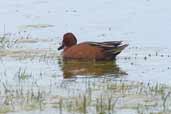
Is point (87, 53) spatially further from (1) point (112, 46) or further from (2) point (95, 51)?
(1) point (112, 46)

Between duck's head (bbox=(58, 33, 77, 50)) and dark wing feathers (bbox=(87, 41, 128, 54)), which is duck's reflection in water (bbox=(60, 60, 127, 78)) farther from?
duck's head (bbox=(58, 33, 77, 50))

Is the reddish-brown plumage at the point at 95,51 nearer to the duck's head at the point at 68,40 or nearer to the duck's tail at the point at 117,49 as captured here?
the duck's tail at the point at 117,49

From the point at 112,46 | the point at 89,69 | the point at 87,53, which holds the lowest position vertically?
the point at 89,69

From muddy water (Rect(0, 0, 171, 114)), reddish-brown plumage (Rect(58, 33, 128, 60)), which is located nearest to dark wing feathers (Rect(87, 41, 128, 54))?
reddish-brown plumage (Rect(58, 33, 128, 60))

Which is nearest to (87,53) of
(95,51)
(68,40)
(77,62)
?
(95,51)

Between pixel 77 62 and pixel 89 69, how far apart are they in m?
0.95

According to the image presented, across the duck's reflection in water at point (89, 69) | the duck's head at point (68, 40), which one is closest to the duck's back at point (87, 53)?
the duck's reflection in water at point (89, 69)

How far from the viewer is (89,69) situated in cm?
1258

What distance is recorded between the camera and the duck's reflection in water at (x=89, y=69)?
11867mm

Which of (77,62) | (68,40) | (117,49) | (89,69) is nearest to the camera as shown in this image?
(89,69)

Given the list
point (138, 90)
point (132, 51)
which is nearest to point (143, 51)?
point (132, 51)

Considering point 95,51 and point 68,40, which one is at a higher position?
point 68,40

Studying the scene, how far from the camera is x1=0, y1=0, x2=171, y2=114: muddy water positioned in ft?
30.9

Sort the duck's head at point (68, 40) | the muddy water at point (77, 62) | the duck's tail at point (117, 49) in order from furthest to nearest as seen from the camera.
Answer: the duck's head at point (68, 40) < the duck's tail at point (117, 49) < the muddy water at point (77, 62)
